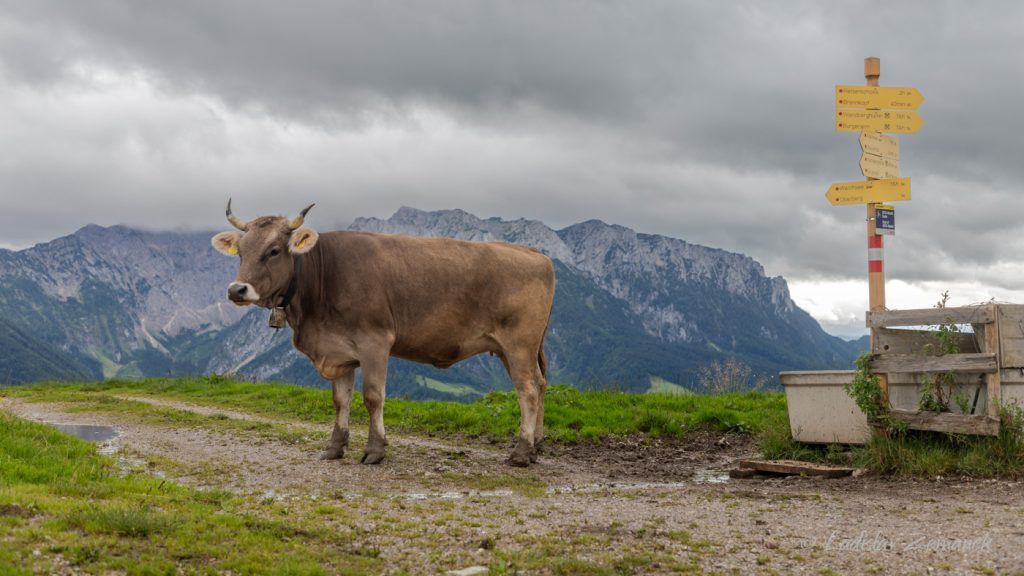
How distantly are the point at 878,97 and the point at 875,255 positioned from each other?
7.82ft

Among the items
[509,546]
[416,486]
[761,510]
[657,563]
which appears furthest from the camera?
[416,486]

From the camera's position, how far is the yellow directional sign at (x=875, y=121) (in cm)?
1267

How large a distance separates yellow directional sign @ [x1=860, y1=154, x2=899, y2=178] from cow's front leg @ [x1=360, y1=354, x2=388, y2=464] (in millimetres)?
7523

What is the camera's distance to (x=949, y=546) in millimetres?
6859

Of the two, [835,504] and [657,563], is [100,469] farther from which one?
[835,504]

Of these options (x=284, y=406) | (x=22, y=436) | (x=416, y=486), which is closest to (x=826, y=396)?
(x=416, y=486)

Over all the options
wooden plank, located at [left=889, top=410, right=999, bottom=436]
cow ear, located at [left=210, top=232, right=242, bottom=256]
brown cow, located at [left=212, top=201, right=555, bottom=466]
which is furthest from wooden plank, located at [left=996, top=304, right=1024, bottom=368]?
cow ear, located at [left=210, top=232, right=242, bottom=256]

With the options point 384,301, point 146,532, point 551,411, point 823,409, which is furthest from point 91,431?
point 823,409

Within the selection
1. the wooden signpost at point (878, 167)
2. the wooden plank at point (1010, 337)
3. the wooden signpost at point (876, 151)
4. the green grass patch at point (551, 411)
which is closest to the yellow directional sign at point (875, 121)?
the wooden signpost at point (876, 151)

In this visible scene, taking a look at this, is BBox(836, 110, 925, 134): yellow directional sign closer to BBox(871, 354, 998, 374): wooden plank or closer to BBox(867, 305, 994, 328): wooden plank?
BBox(867, 305, 994, 328): wooden plank

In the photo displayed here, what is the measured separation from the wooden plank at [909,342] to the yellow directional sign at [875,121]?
10.2 feet

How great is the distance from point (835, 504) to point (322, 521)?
5.23 m

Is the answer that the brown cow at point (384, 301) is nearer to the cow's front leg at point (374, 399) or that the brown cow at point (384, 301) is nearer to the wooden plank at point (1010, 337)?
the cow's front leg at point (374, 399)

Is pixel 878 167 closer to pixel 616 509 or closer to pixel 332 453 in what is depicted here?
pixel 616 509
